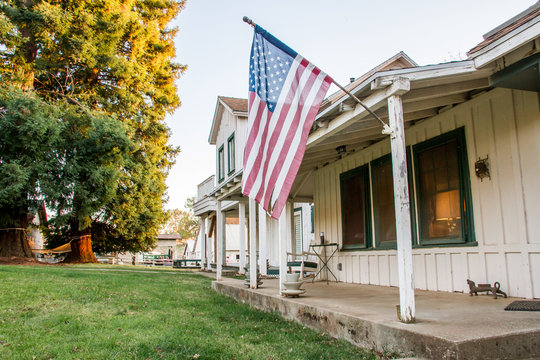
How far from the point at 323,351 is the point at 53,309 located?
3787mm

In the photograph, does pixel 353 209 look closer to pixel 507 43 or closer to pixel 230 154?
pixel 507 43

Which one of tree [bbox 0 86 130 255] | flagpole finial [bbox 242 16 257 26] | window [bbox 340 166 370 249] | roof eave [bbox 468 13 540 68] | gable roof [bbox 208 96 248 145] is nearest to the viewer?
roof eave [bbox 468 13 540 68]

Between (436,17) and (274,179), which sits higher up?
(436,17)

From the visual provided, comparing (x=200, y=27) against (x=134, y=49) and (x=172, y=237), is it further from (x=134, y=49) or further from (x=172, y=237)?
(x=172, y=237)

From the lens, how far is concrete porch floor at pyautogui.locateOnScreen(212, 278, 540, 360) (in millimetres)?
2650

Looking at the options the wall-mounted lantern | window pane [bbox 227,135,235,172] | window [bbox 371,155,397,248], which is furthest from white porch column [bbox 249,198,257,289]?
window pane [bbox 227,135,235,172]

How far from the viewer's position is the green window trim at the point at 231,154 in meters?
14.4

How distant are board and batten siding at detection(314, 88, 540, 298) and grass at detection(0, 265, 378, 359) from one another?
208cm

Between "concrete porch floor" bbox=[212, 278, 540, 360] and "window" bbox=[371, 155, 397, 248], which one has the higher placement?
"window" bbox=[371, 155, 397, 248]

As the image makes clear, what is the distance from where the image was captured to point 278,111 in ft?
13.7

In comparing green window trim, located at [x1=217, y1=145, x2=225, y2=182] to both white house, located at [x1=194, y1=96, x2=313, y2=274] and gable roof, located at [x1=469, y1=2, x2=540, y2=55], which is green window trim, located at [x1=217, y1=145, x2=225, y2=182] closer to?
white house, located at [x1=194, y1=96, x2=313, y2=274]

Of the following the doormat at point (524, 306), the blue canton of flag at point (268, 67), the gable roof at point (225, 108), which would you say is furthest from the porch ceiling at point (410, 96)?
the gable roof at point (225, 108)

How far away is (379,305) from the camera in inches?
171

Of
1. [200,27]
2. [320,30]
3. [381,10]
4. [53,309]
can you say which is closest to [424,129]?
[53,309]
